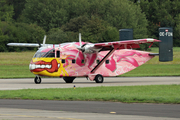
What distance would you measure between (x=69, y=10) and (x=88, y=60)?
74343 millimetres

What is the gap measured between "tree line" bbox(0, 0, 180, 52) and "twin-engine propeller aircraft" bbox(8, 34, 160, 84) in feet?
154

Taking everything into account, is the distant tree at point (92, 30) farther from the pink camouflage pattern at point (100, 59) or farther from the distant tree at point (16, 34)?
the pink camouflage pattern at point (100, 59)

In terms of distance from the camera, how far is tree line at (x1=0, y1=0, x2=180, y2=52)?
82.9m

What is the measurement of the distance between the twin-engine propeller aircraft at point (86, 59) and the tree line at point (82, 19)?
46847 millimetres

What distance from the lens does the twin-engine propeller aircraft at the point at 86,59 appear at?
30.0 meters

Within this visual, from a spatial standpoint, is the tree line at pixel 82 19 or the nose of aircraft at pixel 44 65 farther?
the tree line at pixel 82 19

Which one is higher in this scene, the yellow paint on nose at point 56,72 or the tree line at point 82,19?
the tree line at point 82,19

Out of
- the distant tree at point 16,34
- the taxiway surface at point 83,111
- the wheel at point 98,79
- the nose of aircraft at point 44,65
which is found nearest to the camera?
the taxiway surface at point 83,111

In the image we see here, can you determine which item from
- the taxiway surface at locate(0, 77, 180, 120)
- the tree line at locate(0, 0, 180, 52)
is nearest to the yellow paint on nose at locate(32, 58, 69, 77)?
the taxiway surface at locate(0, 77, 180, 120)

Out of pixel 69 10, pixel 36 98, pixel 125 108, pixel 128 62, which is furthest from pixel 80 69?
pixel 69 10

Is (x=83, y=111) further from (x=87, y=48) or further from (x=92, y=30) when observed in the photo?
(x=92, y=30)

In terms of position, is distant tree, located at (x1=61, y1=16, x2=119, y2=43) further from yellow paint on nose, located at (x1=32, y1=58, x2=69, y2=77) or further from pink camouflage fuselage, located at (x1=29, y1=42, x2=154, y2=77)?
yellow paint on nose, located at (x1=32, y1=58, x2=69, y2=77)

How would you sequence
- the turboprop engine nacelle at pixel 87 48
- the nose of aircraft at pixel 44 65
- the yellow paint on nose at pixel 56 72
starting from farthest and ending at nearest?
1. the turboprop engine nacelle at pixel 87 48
2. the yellow paint on nose at pixel 56 72
3. the nose of aircraft at pixel 44 65

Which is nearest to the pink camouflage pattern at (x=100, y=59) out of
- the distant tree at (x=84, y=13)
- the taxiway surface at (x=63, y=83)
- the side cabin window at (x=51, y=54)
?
the side cabin window at (x=51, y=54)
